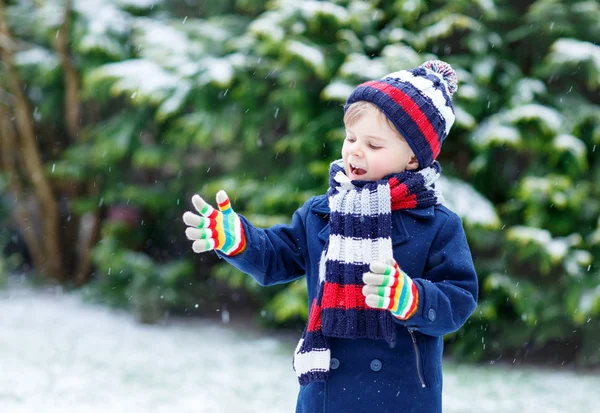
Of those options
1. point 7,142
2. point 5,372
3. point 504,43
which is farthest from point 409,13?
point 7,142

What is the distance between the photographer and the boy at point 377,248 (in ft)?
5.20

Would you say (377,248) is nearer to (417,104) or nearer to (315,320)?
(315,320)

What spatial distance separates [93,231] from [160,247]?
789mm

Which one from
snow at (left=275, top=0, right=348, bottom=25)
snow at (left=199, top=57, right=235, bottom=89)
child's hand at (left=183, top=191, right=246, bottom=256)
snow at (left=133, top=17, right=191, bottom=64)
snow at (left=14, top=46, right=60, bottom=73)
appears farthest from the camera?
snow at (left=14, top=46, right=60, bottom=73)

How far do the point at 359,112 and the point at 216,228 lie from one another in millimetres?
455

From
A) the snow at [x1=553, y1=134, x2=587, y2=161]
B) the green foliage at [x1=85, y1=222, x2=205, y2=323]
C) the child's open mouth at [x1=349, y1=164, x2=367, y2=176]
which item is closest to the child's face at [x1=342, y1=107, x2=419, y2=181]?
the child's open mouth at [x1=349, y1=164, x2=367, y2=176]

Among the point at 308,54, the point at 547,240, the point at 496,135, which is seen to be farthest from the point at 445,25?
the point at 547,240

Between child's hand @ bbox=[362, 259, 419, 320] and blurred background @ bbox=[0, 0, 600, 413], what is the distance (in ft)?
8.88

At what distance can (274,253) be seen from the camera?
1.75 m

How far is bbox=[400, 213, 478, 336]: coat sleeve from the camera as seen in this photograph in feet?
4.78

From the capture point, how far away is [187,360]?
4789 mm

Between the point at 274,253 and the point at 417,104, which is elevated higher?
the point at 417,104

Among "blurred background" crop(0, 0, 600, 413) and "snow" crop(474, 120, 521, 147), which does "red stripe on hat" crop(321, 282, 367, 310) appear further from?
"snow" crop(474, 120, 521, 147)

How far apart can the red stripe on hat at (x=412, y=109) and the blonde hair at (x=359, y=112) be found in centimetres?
5
